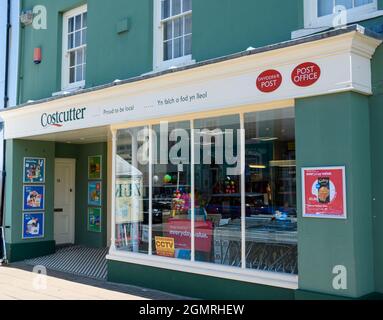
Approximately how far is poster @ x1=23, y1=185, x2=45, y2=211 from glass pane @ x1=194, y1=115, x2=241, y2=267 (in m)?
5.54

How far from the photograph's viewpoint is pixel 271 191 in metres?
6.95

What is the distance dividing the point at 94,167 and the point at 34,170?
1.89 metres

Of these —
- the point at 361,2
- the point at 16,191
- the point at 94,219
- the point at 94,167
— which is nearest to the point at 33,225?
the point at 16,191

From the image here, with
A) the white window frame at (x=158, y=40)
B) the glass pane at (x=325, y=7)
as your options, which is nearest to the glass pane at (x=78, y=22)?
the white window frame at (x=158, y=40)

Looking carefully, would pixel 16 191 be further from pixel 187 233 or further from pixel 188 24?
pixel 188 24

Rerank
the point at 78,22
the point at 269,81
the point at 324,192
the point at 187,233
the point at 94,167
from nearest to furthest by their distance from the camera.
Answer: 1. the point at 324,192
2. the point at 269,81
3. the point at 187,233
4. the point at 78,22
5. the point at 94,167

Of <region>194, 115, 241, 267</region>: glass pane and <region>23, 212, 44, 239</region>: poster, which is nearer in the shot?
<region>194, 115, 241, 267</region>: glass pane

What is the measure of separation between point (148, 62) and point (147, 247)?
134 inches

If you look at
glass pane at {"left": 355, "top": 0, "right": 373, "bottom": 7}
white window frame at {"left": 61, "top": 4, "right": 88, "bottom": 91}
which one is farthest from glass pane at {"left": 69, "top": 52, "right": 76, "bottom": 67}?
glass pane at {"left": 355, "top": 0, "right": 373, "bottom": 7}

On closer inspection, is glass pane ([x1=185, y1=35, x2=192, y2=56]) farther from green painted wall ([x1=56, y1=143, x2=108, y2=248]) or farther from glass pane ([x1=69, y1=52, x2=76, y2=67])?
green painted wall ([x1=56, y1=143, x2=108, y2=248])

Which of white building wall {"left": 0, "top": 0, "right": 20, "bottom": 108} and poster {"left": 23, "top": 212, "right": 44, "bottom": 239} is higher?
white building wall {"left": 0, "top": 0, "right": 20, "bottom": 108}

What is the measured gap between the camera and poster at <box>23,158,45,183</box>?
11.6 metres

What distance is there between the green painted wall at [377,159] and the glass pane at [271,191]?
1.05 m

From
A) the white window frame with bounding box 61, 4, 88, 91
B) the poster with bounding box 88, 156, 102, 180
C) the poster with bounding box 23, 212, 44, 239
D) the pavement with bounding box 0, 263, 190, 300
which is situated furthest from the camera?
the poster with bounding box 88, 156, 102, 180
